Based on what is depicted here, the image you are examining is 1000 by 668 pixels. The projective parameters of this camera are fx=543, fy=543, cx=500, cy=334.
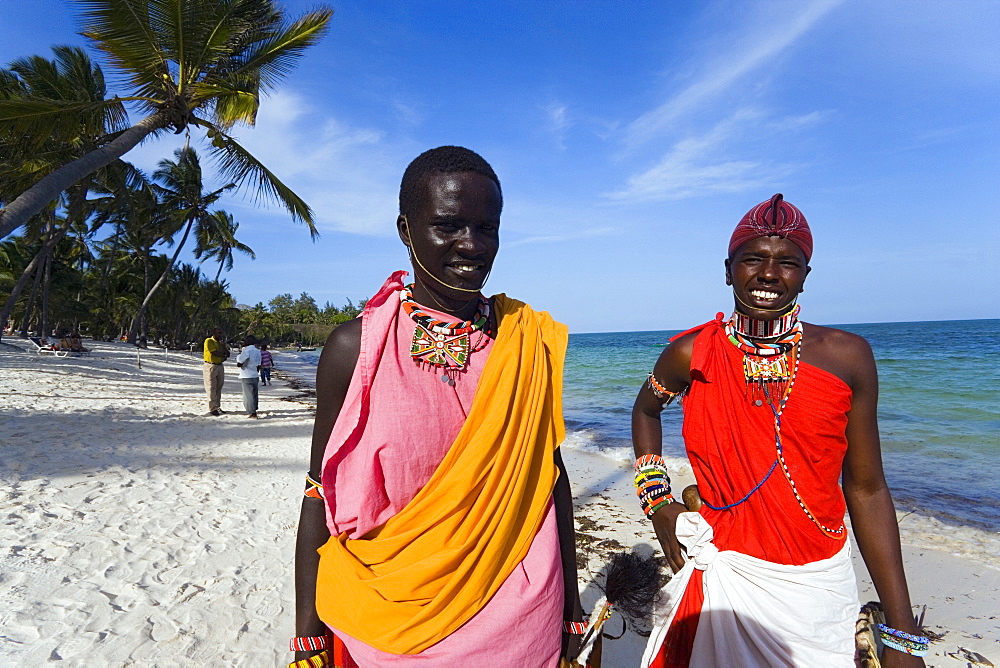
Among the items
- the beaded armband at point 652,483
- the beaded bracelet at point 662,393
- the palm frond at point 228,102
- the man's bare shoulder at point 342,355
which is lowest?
the beaded armband at point 652,483

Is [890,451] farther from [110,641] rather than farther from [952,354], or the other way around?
[952,354]

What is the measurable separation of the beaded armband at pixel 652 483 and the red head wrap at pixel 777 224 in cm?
83

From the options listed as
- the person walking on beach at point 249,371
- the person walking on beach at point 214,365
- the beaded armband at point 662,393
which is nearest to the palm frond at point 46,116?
the person walking on beach at point 214,365

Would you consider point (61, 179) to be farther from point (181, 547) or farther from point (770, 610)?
point (770, 610)

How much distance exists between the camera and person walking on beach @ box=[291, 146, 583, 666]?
1232 mm

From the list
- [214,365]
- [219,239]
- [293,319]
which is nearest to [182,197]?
[219,239]

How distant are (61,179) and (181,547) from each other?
5362mm

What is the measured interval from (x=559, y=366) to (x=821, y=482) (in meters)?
0.90

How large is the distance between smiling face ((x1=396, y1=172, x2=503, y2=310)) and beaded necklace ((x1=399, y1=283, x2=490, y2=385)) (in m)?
0.08

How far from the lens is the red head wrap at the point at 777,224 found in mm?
1665

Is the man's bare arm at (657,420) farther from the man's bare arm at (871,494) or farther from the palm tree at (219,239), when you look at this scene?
the palm tree at (219,239)

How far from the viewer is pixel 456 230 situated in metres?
1.37

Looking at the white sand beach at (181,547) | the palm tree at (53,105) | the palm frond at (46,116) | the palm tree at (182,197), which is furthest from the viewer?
the palm tree at (182,197)

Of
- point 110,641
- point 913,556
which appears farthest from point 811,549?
point 913,556
